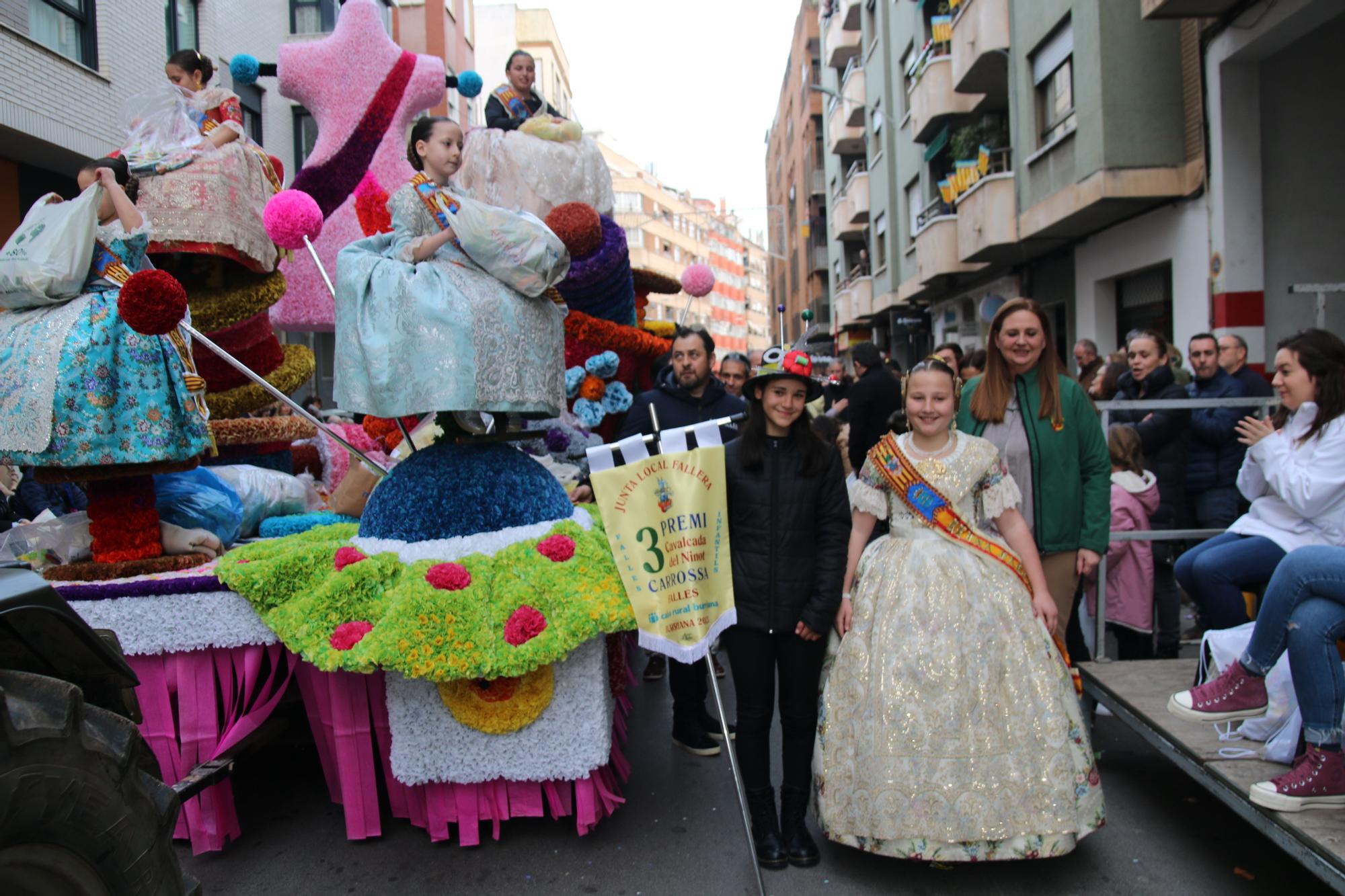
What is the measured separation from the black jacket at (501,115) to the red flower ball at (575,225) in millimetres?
Result: 1744

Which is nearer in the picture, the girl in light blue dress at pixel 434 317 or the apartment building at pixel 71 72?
the girl in light blue dress at pixel 434 317

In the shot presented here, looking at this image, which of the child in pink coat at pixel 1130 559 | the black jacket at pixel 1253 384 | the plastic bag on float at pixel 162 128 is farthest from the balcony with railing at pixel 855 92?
the plastic bag on float at pixel 162 128

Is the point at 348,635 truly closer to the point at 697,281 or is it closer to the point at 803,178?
the point at 697,281

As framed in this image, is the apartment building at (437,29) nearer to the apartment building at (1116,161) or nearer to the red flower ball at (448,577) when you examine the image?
the apartment building at (1116,161)

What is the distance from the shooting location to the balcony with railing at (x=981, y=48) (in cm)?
1436

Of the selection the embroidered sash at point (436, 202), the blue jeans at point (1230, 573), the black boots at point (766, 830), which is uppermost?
the embroidered sash at point (436, 202)

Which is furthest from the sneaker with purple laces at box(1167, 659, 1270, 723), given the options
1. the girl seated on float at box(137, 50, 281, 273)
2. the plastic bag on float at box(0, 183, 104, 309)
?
the girl seated on float at box(137, 50, 281, 273)

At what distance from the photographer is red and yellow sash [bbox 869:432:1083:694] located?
3328mm

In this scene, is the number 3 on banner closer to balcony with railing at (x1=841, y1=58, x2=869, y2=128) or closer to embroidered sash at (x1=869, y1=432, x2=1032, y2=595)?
embroidered sash at (x1=869, y1=432, x2=1032, y2=595)

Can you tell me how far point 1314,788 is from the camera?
2.75 metres

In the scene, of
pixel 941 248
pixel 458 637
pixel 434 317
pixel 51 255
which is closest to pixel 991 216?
pixel 941 248

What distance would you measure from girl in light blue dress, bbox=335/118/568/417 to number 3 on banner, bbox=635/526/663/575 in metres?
0.64

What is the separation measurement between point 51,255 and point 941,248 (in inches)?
627

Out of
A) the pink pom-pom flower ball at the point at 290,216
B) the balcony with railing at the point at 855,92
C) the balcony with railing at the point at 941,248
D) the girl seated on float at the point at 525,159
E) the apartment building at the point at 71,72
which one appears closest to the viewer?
the pink pom-pom flower ball at the point at 290,216
